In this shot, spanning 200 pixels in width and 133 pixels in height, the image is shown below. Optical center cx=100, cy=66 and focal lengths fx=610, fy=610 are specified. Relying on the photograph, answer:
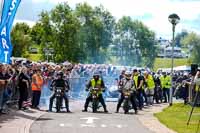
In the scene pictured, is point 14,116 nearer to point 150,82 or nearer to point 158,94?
point 150,82

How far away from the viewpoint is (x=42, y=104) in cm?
2888

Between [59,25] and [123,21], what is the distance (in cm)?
4510

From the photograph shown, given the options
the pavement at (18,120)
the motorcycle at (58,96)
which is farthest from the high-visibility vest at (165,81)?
the pavement at (18,120)

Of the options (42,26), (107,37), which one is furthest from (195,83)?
(107,37)

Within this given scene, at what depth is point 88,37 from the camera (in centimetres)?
9006

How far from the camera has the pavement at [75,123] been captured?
18.2m

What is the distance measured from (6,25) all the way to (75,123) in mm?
5567

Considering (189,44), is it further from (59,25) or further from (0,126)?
(0,126)

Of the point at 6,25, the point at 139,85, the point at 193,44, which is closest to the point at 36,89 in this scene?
the point at 139,85

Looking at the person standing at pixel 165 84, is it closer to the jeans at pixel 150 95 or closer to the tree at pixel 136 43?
the jeans at pixel 150 95

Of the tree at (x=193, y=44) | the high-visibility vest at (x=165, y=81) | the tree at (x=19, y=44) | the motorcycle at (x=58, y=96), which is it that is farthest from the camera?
the tree at (x=193, y=44)

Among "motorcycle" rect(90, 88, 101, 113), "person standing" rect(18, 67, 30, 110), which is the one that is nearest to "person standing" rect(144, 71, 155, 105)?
"motorcycle" rect(90, 88, 101, 113)

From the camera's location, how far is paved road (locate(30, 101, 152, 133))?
18312 mm

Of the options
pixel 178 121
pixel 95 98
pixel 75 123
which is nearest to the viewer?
pixel 75 123
